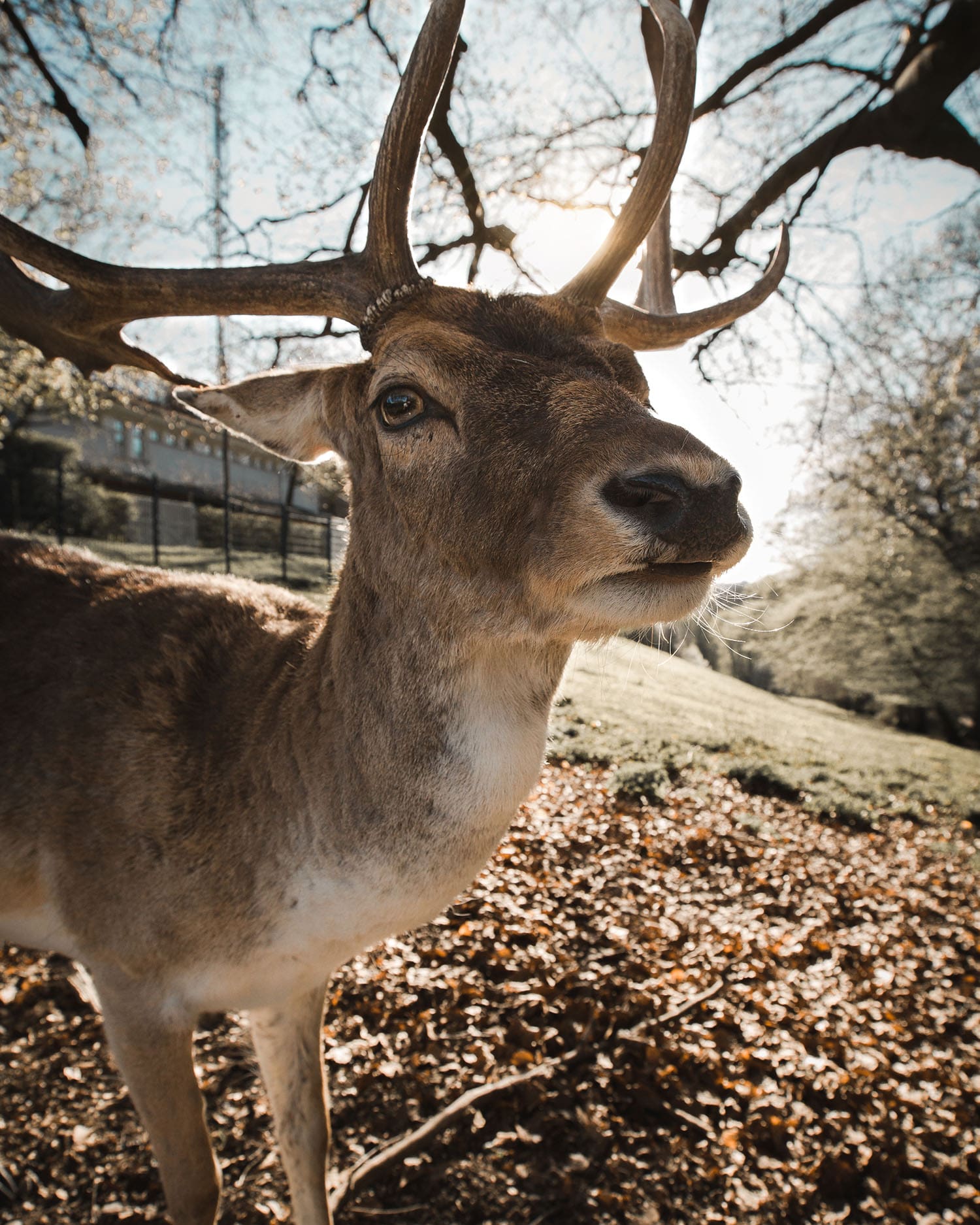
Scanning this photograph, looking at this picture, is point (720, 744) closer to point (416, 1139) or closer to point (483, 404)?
point (416, 1139)

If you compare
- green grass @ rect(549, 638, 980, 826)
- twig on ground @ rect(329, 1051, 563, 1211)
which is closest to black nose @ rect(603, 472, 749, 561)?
twig on ground @ rect(329, 1051, 563, 1211)

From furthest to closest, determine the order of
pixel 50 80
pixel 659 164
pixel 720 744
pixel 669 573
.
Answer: pixel 720 744 → pixel 50 80 → pixel 659 164 → pixel 669 573

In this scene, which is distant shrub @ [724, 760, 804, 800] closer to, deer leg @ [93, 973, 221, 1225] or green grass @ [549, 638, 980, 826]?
green grass @ [549, 638, 980, 826]

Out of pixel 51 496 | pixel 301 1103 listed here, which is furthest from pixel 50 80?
pixel 51 496

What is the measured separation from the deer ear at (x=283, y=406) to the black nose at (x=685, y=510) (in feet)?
4.21

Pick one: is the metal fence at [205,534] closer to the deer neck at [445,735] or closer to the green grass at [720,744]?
the green grass at [720,744]

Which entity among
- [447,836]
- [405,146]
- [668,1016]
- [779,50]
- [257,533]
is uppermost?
[779,50]

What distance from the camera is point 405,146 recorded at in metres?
2.24

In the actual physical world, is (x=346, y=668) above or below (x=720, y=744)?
above

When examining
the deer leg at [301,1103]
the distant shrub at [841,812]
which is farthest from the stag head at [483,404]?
the distant shrub at [841,812]

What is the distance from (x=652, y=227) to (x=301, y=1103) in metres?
3.61

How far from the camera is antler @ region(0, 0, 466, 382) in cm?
217

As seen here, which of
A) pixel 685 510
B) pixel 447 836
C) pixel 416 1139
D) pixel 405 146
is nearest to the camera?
pixel 685 510

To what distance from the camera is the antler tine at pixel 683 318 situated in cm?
282
